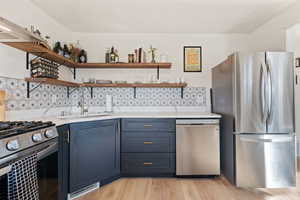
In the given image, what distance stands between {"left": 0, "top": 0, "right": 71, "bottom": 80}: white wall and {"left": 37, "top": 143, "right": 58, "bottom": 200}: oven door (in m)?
1.01

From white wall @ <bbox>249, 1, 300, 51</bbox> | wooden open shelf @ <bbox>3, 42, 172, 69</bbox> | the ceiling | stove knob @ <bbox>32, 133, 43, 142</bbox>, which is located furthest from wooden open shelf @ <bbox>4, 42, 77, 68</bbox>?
white wall @ <bbox>249, 1, 300, 51</bbox>

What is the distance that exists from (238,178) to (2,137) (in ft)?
7.79

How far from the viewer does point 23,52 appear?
2160 mm

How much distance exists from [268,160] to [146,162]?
151 centimetres

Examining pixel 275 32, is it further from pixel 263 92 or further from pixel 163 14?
pixel 163 14

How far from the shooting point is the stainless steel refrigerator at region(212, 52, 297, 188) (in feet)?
7.32

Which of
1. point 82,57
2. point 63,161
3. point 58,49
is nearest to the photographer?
point 63,161

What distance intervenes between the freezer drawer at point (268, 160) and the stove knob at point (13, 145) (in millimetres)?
2177

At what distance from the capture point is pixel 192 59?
10.9 feet

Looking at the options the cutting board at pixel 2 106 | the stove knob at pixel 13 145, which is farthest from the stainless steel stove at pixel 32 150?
the cutting board at pixel 2 106

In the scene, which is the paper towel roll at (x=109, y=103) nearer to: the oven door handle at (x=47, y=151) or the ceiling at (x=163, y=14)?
the ceiling at (x=163, y=14)

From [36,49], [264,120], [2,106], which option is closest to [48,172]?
[2,106]

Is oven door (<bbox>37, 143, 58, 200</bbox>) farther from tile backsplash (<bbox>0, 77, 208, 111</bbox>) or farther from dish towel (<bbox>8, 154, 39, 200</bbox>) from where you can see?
tile backsplash (<bbox>0, 77, 208, 111</bbox>)

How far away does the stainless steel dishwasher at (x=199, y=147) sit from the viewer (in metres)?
2.60
